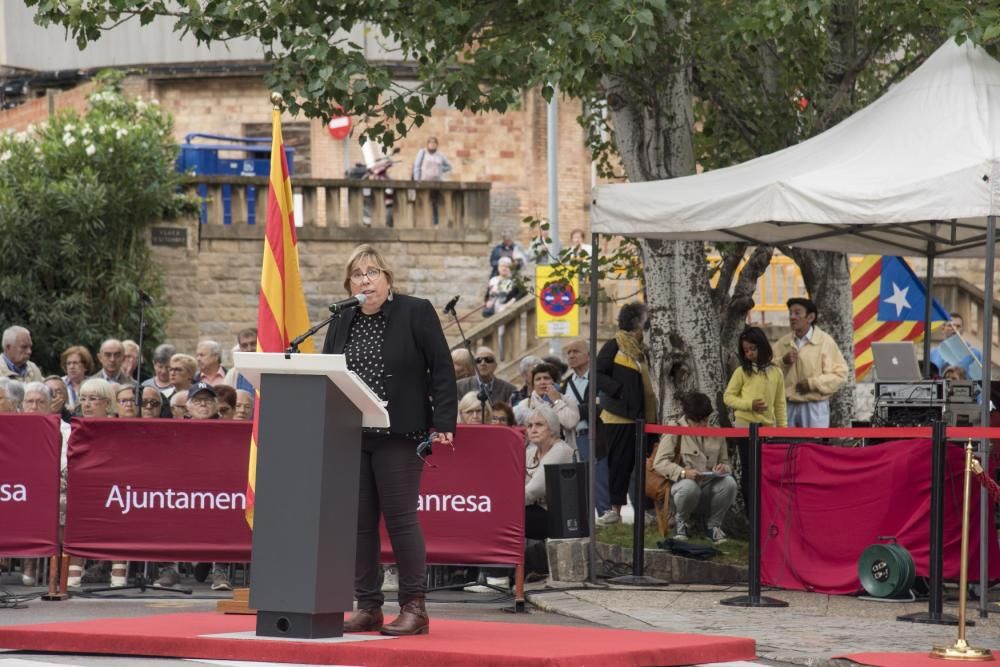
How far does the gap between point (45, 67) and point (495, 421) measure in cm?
2896

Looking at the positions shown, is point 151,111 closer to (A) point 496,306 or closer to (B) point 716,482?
(A) point 496,306

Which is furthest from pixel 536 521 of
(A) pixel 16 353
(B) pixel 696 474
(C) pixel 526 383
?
(A) pixel 16 353

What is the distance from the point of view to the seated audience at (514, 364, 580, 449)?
16.8m

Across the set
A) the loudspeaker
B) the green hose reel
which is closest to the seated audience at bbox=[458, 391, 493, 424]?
the loudspeaker

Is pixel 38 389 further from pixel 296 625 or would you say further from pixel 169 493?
pixel 296 625

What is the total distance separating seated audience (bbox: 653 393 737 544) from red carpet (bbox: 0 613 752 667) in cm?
505

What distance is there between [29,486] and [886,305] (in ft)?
35.9

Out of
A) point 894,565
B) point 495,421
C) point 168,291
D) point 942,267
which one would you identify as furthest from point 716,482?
point 942,267

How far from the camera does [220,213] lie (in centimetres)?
2997

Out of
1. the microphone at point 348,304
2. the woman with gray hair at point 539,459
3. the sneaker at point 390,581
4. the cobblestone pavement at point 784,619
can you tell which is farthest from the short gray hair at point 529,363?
the microphone at point 348,304

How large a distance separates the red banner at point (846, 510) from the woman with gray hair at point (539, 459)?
1617 mm

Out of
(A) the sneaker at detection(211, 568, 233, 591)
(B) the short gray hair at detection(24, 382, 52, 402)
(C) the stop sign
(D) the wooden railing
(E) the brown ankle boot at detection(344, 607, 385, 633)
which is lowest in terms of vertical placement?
(A) the sneaker at detection(211, 568, 233, 591)

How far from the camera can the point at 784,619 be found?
39.6ft

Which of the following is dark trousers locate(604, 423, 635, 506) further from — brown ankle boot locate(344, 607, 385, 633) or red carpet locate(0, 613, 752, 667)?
brown ankle boot locate(344, 607, 385, 633)
